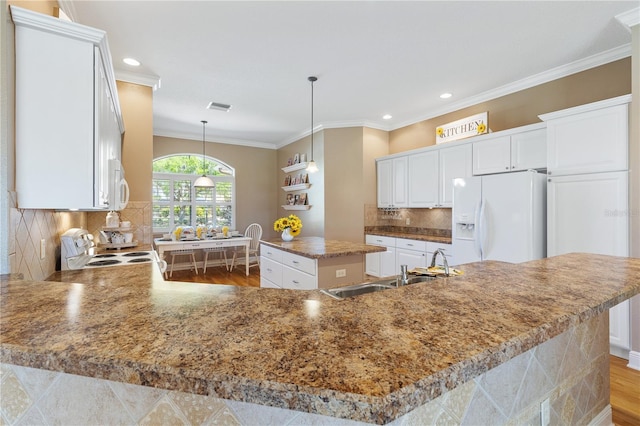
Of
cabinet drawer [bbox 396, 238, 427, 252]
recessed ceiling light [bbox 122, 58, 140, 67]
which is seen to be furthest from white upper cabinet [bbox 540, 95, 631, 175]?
recessed ceiling light [bbox 122, 58, 140, 67]

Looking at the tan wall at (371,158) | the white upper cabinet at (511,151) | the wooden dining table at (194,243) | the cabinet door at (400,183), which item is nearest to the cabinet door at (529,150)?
the white upper cabinet at (511,151)

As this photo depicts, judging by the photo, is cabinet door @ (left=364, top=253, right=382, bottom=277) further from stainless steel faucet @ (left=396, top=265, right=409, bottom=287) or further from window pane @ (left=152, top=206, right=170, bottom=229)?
window pane @ (left=152, top=206, right=170, bottom=229)

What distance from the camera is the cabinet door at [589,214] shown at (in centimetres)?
241

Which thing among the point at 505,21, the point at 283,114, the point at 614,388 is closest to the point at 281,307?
the point at 614,388

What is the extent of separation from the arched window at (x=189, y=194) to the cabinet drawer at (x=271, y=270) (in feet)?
10.3

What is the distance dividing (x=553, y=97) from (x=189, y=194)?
6201 mm

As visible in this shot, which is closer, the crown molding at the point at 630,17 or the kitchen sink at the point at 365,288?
the kitchen sink at the point at 365,288

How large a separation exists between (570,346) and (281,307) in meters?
1.24

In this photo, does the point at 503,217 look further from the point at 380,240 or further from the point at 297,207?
the point at 297,207

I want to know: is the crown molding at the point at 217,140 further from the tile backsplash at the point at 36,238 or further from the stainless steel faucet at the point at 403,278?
the stainless steel faucet at the point at 403,278

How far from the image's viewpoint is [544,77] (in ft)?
10.9

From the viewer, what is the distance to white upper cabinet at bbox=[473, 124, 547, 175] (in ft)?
10.4

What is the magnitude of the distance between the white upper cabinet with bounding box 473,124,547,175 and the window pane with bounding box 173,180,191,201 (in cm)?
537

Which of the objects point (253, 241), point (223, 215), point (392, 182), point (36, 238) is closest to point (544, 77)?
point (392, 182)
